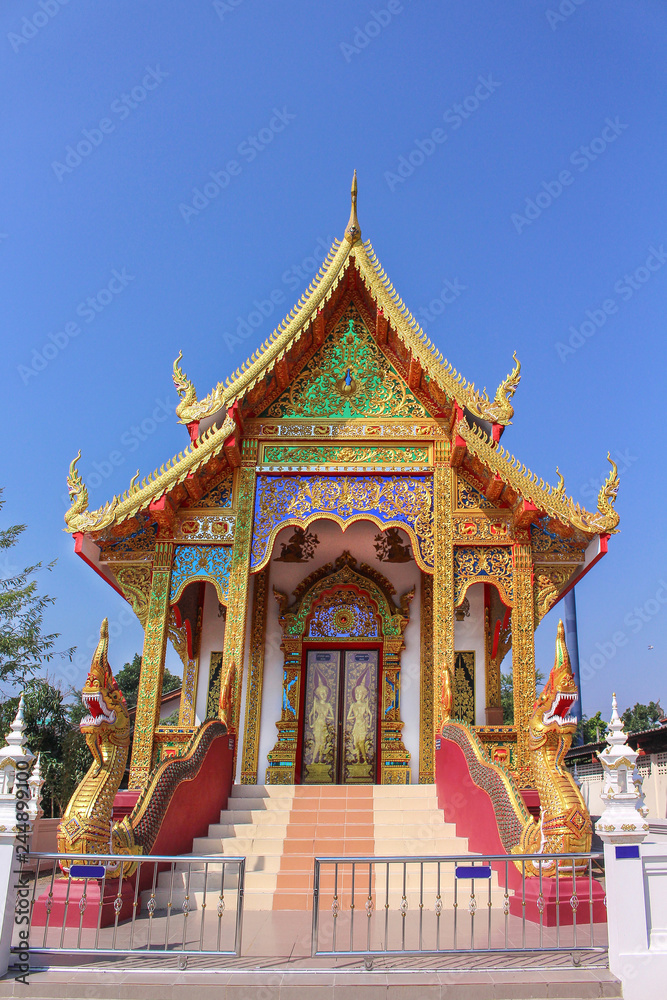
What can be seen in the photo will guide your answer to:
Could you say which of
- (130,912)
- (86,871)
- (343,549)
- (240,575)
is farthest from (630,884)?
(343,549)

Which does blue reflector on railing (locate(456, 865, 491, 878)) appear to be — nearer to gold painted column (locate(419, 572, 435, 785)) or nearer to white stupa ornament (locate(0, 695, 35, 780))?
white stupa ornament (locate(0, 695, 35, 780))

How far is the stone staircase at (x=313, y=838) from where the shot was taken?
5711mm

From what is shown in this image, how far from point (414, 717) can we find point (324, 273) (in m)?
5.36

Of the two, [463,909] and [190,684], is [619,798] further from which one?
[190,684]

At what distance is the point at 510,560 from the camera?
8.15m

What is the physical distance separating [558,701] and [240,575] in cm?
389

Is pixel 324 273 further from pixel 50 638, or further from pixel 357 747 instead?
pixel 50 638

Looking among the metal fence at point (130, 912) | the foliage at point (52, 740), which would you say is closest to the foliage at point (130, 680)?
the foliage at point (52, 740)

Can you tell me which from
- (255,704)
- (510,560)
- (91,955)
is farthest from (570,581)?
(91,955)

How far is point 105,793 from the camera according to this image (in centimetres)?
523

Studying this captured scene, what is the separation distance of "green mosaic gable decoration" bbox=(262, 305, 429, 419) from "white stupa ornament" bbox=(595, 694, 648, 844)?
503 centimetres

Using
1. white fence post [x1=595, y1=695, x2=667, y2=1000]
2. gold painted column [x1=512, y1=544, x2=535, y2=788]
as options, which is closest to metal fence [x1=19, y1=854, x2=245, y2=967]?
white fence post [x1=595, y1=695, x2=667, y2=1000]

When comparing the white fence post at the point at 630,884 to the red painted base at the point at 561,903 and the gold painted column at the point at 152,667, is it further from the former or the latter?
the gold painted column at the point at 152,667

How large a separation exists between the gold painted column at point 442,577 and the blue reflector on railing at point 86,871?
4187mm
